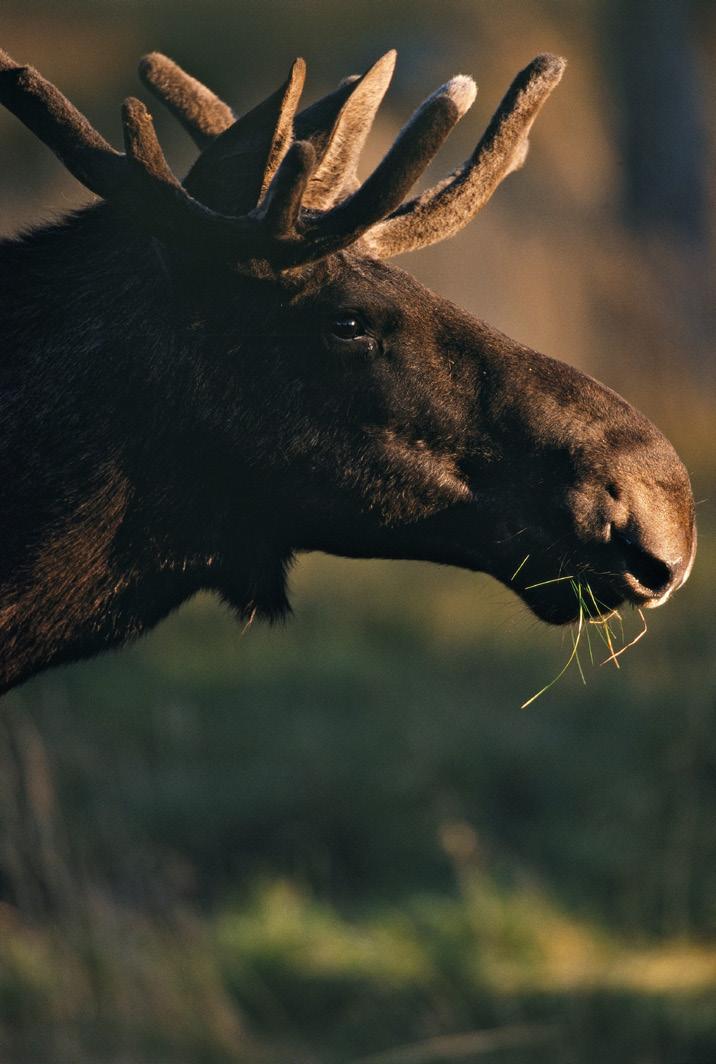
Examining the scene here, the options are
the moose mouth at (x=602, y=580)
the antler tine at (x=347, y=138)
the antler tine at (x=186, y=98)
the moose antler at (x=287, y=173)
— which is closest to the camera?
the moose antler at (x=287, y=173)

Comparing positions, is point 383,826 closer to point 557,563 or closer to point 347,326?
point 557,563

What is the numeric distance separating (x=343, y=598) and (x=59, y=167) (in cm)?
773

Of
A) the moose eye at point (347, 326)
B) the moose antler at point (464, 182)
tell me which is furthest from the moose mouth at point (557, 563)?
the moose antler at point (464, 182)

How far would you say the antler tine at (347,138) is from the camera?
3410 millimetres

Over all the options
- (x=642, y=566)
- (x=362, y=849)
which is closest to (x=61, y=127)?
(x=642, y=566)

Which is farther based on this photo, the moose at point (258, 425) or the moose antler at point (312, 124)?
the moose antler at point (312, 124)

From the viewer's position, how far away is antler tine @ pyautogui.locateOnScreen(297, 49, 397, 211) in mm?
3410

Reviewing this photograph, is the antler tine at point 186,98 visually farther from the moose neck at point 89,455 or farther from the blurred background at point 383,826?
the moose neck at point 89,455

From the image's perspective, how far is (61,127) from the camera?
2961mm

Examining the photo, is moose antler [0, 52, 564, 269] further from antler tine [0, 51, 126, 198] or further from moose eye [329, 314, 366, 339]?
moose eye [329, 314, 366, 339]

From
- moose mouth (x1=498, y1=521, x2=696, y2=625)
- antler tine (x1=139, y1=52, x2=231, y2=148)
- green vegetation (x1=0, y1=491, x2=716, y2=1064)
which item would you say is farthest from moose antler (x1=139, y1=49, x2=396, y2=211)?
green vegetation (x1=0, y1=491, x2=716, y2=1064)

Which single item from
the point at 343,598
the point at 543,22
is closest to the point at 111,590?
the point at 343,598

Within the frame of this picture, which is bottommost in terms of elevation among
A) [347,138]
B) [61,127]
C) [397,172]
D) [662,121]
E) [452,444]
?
[662,121]

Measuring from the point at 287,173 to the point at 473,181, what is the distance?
62 centimetres
